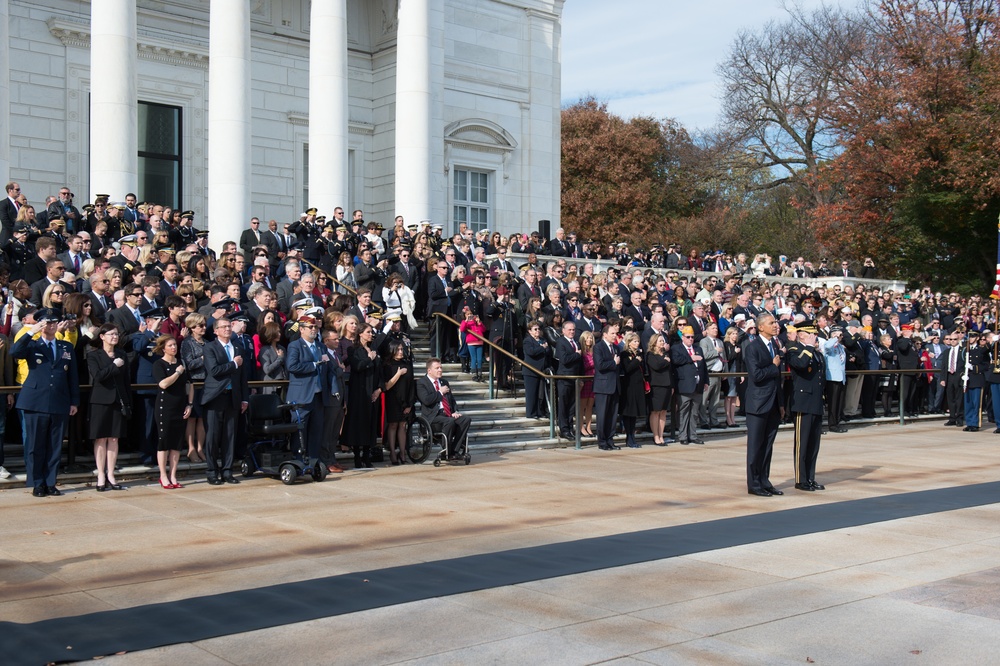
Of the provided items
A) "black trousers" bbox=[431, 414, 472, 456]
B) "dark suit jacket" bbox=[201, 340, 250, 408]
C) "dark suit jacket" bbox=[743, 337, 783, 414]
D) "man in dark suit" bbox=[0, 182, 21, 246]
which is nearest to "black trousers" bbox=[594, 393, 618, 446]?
"black trousers" bbox=[431, 414, 472, 456]

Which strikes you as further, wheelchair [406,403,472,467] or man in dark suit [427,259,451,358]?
man in dark suit [427,259,451,358]

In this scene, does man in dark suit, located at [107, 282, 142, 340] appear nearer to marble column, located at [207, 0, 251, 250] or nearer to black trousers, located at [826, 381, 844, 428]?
marble column, located at [207, 0, 251, 250]

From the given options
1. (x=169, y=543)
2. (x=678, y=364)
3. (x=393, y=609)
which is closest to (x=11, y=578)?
(x=169, y=543)

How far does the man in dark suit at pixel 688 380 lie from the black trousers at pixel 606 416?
1.42 m

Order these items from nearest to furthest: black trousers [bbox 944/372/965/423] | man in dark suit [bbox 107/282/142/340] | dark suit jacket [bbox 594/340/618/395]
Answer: man in dark suit [bbox 107/282/142/340], dark suit jacket [bbox 594/340/618/395], black trousers [bbox 944/372/965/423]

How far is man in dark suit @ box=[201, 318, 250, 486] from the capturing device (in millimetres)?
12383

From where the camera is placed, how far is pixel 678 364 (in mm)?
17688

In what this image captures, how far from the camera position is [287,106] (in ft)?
101

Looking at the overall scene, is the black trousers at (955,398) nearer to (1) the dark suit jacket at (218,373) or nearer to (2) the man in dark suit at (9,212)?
(1) the dark suit jacket at (218,373)

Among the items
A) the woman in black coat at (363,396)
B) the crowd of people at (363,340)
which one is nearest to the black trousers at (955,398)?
the crowd of people at (363,340)

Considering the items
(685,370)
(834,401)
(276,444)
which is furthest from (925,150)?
(276,444)

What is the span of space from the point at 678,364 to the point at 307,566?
34.2 ft

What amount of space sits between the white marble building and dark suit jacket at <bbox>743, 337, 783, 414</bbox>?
50.5 ft

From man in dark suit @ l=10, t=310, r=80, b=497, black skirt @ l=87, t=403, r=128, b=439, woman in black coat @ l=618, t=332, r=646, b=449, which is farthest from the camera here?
woman in black coat @ l=618, t=332, r=646, b=449
